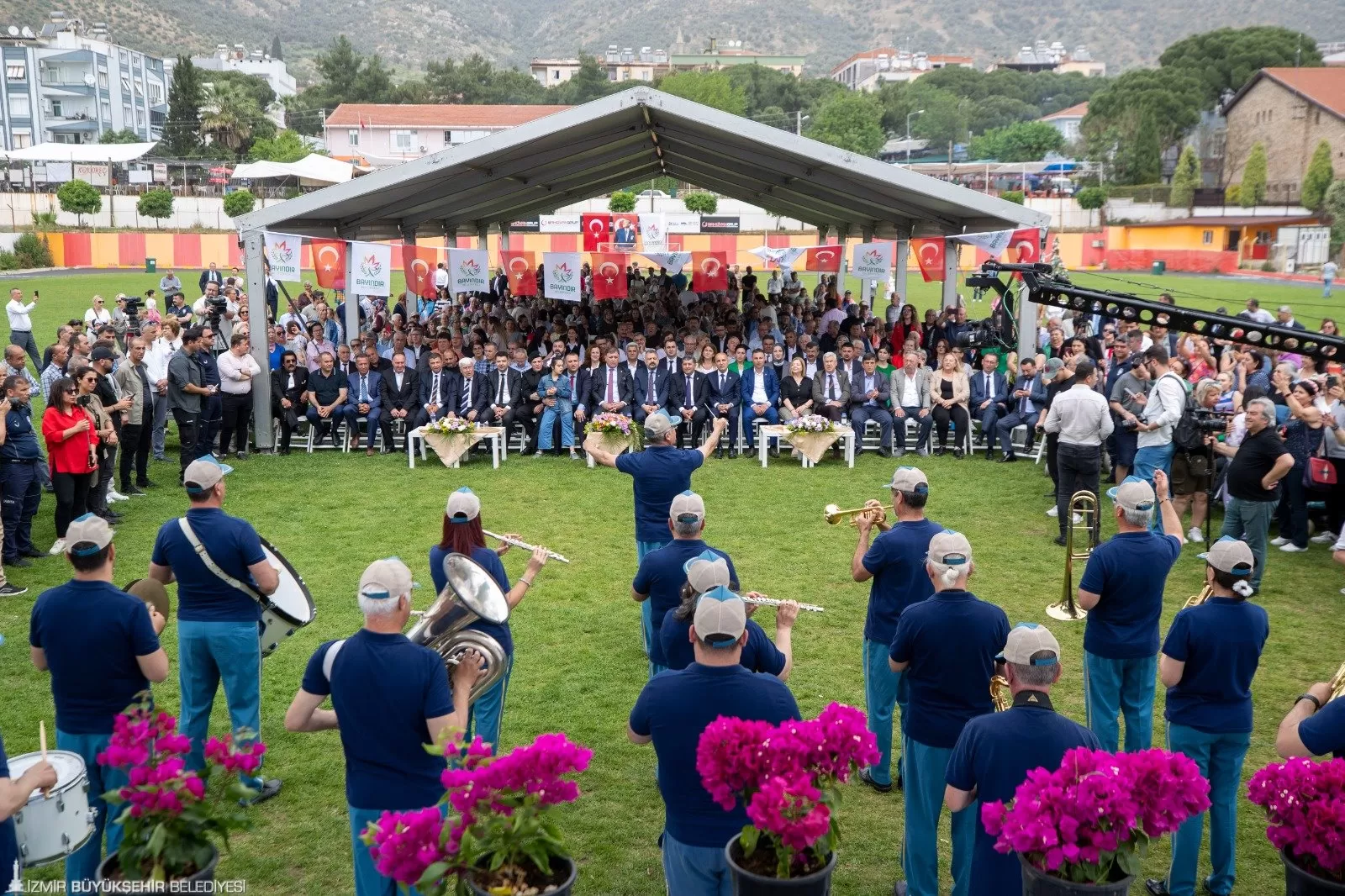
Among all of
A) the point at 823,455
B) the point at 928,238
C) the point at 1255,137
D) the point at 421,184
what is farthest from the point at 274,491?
the point at 1255,137

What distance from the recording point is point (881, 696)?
638 cm

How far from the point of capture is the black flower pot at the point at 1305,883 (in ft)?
11.9

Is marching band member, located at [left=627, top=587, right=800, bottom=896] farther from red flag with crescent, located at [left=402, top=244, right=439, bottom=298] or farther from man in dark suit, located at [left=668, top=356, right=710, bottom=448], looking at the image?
red flag with crescent, located at [left=402, top=244, right=439, bottom=298]

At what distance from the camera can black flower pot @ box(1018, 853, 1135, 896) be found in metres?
3.43

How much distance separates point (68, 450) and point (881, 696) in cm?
830

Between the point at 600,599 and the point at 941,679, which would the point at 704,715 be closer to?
the point at 941,679

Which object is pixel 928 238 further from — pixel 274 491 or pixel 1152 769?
pixel 1152 769

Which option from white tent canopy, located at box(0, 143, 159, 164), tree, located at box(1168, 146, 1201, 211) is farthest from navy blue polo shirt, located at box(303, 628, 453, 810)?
tree, located at box(1168, 146, 1201, 211)

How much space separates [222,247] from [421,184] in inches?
1432

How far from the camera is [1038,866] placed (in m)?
3.53

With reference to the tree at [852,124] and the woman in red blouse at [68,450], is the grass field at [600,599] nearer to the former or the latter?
the woman in red blouse at [68,450]

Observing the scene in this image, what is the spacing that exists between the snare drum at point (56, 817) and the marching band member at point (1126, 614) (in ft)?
15.8

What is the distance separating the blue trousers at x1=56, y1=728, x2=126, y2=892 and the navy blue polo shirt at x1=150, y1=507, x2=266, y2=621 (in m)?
0.94

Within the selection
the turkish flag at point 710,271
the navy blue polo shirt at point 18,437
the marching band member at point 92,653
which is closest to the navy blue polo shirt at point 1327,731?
the marching band member at point 92,653
